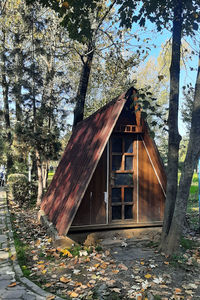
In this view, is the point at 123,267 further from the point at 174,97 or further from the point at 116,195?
the point at 174,97

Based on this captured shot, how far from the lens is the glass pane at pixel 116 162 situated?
723 centimetres

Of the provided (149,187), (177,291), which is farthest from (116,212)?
(177,291)

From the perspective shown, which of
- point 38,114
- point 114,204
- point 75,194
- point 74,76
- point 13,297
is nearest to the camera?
point 13,297

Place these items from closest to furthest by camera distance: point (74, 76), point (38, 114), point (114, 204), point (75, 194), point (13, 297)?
point (13, 297), point (75, 194), point (114, 204), point (38, 114), point (74, 76)

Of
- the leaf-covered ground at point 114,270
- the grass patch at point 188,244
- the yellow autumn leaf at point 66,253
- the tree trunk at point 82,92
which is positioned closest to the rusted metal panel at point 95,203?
the leaf-covered ground at point 114,270

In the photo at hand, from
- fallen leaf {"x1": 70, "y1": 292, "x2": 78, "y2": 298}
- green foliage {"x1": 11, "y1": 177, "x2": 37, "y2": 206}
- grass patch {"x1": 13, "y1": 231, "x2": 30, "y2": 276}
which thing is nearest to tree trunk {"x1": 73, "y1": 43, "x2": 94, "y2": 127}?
green foliage {"x1": 11, "y1": 177, "x2": 37, "y2": 206}

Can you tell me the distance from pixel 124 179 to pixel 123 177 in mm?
63

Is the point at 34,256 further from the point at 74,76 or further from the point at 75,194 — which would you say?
the point at 74,76

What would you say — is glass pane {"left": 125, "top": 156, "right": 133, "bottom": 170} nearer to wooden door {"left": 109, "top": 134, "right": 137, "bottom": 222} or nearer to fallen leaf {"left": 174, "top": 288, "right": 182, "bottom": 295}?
wooden door {"left": 109, "top": 134, "right": 137, "bottom": 222}

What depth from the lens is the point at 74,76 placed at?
20078 millimetres

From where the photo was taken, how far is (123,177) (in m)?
7.27

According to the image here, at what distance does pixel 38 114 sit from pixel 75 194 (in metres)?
6.60

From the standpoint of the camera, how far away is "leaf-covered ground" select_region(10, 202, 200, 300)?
160 inches

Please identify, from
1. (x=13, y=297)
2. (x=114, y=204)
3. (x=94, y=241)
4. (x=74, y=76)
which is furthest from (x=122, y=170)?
(x=74, y=76)
